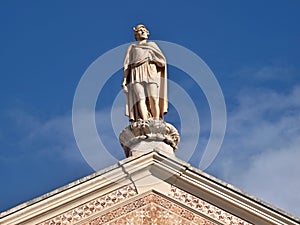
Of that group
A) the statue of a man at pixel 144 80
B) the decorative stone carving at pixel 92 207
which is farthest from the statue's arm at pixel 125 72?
the decorative stone carving at pixel 92 207

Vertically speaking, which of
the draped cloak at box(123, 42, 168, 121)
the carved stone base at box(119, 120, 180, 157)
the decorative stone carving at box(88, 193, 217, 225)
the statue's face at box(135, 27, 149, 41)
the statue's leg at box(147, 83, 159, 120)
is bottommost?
the decorative stone carving at box(88, 193, 217, 225)

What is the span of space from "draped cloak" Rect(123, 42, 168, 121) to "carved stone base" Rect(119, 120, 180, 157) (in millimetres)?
270

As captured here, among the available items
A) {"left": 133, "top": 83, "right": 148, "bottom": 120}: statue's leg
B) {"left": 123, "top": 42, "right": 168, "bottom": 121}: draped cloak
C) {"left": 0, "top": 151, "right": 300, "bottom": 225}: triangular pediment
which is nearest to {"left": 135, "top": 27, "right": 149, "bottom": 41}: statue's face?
{"left": 123, "top": 42, "right": 168, "bottom": 121}: draped cloak

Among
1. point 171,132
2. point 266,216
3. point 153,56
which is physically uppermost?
point 153,56

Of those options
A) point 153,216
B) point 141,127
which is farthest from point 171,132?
point 153,216

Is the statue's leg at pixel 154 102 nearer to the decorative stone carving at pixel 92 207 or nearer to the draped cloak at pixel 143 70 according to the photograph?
the draped cloak at pixel 143 70

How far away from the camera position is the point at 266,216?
66.3 ft

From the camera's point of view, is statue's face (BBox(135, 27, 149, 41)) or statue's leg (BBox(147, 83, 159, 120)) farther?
statue's face (BBox(135, 27, 149, 41))

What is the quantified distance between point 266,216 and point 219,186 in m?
0.89

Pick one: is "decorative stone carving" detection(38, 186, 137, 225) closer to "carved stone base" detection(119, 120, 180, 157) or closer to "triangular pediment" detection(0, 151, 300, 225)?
"triangular pediment" detection(0, 151, 300, 225)

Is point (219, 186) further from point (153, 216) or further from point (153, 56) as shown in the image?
point (153, 56)

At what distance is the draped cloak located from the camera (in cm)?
2173

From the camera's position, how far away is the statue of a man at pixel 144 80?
71.0 ft

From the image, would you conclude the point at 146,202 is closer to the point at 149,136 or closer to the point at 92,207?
the point at 92,207
